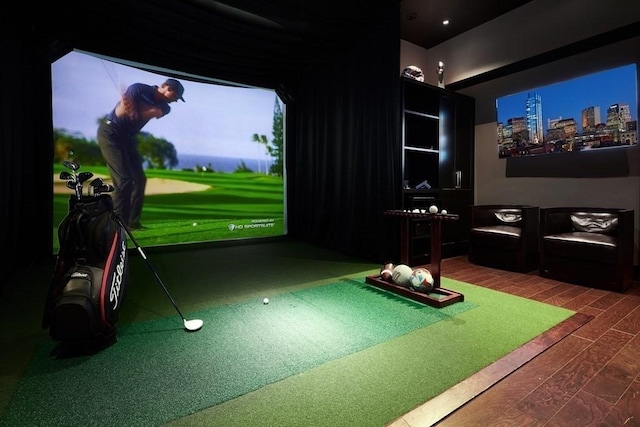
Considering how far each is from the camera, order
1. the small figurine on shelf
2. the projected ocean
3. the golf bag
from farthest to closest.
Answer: the projected ocean → the small figurine on shelf → the golf bag

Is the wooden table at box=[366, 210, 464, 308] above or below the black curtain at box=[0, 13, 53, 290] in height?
below

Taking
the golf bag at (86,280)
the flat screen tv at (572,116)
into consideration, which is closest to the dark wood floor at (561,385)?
the golf bag at (86,280)

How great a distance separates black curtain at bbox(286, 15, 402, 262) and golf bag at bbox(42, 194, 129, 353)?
287cm

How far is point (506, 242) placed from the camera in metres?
3.50

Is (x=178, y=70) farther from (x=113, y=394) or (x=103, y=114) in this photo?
(x=113, y=394)

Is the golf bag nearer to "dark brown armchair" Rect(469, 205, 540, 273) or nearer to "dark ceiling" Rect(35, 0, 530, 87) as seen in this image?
"dark ceiling" Rect(35, 0, 530, 87)

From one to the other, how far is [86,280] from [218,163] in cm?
373

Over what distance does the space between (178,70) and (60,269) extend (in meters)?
3.67

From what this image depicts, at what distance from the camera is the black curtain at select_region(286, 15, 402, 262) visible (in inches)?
152

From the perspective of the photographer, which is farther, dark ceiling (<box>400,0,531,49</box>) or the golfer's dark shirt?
the golfer's dark shirt

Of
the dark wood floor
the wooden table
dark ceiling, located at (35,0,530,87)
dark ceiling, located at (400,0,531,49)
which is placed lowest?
the dark wood floor

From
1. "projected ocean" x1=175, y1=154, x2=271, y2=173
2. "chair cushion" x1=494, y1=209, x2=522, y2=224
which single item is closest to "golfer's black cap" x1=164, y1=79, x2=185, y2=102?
"projected ocean" x1=175, y1=154, x2=271, y2=173

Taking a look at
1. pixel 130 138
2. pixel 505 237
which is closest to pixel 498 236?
pixel 505 237

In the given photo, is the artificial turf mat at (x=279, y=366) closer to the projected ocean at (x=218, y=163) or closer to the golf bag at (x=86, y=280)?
the golf bag at (x=86, y=280)
